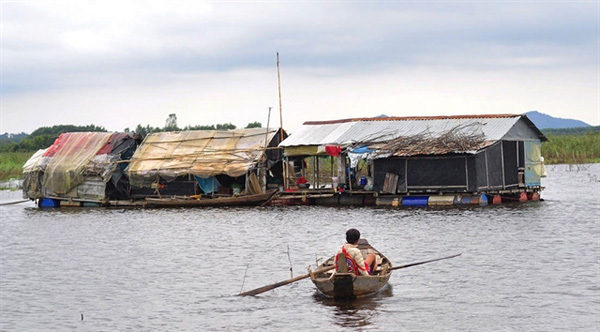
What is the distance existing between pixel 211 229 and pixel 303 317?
13.3 meters

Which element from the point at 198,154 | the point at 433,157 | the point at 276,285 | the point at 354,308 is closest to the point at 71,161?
the point at 198,154

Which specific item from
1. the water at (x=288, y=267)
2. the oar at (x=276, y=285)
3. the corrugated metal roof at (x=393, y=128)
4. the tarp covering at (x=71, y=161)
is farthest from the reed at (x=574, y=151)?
the oar at (x=276, y=285)

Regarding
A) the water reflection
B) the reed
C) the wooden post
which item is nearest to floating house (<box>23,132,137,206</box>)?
the wooden post

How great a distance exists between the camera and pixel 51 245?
24938 millimetres

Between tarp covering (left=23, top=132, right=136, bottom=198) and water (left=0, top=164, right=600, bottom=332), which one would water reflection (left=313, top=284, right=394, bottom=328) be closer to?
water (left=0, top=164, right=600, bottom=332)

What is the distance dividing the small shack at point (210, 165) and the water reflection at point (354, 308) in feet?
60.5

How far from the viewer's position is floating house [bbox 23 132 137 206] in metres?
35.6

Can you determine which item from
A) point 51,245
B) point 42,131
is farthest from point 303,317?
point 42,131

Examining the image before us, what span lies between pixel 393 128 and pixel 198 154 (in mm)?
7553

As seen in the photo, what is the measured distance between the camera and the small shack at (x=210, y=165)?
33.8m

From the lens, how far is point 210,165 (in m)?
34.0

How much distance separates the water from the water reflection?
0.03 meters

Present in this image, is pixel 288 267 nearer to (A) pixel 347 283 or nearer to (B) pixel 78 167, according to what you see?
(A) pixel 347 283

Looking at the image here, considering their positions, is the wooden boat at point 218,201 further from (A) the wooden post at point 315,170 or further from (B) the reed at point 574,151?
(B) the reed at point 574,151
